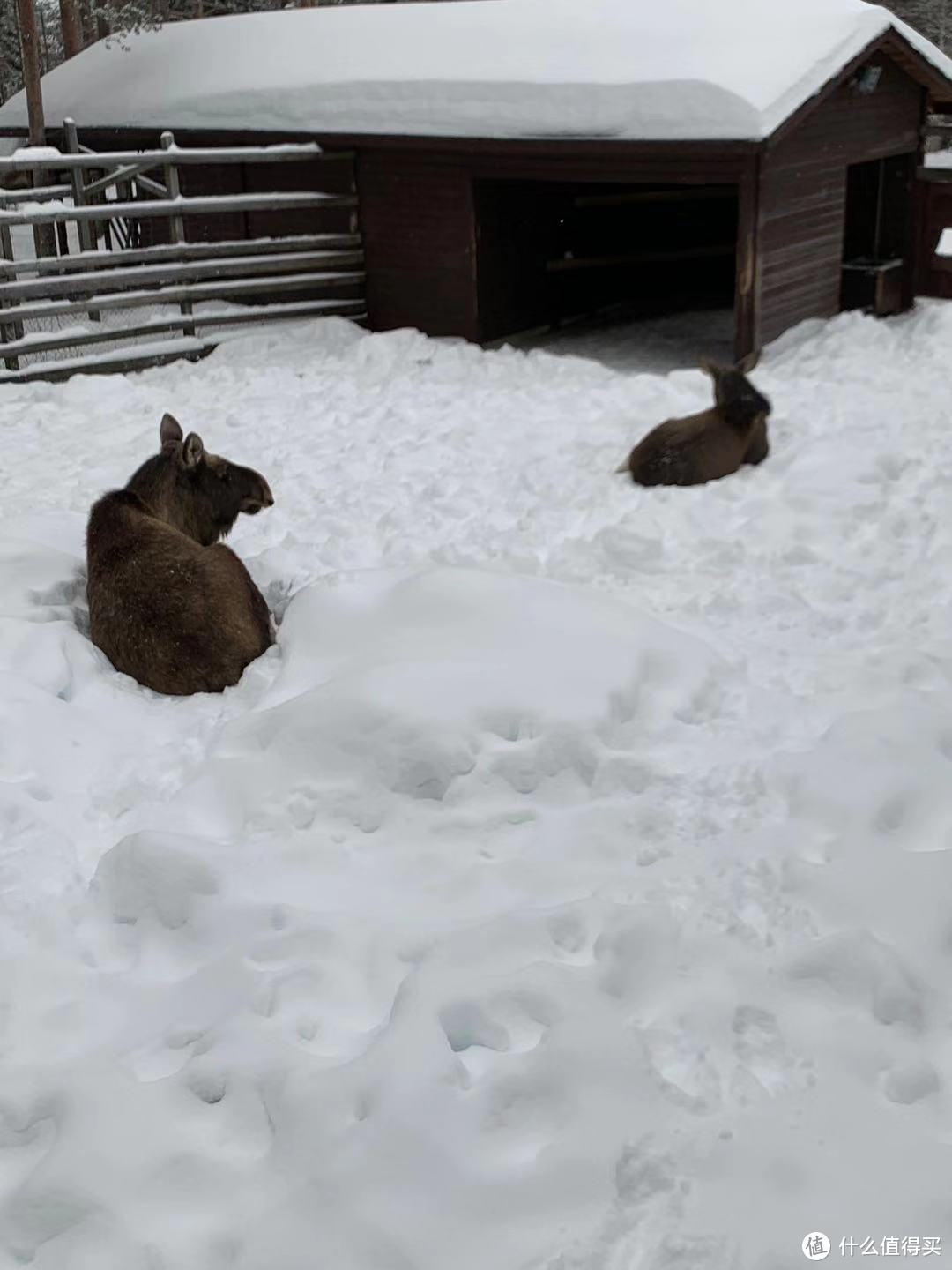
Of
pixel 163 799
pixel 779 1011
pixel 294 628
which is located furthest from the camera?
pixel 294 628

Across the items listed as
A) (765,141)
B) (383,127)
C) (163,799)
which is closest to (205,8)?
(383,127)

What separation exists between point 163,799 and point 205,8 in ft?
103

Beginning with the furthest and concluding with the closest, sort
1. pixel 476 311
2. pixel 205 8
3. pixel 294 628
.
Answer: pixel 205 8 → pixel 476 311 → pixel 294 628

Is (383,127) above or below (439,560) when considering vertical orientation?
above

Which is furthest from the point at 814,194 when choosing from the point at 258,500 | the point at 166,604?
the point at 166,604

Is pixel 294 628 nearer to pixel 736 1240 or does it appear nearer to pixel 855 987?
pixel 855 987

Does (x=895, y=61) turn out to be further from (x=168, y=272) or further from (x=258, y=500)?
(x=258, y=500)

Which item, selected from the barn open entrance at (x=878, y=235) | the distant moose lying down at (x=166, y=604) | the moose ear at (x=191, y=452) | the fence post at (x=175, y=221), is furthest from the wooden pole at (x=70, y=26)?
the distant moose lying down at (x=166, y=604)

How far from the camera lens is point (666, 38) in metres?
12.4

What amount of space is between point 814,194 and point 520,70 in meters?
3.15

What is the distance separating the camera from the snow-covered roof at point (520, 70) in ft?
37.1

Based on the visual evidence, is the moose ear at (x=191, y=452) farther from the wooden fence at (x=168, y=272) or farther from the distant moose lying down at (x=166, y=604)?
the wooden fence at (x=168, y=272)

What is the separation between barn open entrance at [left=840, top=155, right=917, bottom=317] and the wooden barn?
3cm

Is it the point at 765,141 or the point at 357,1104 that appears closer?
the point at 357,1104
